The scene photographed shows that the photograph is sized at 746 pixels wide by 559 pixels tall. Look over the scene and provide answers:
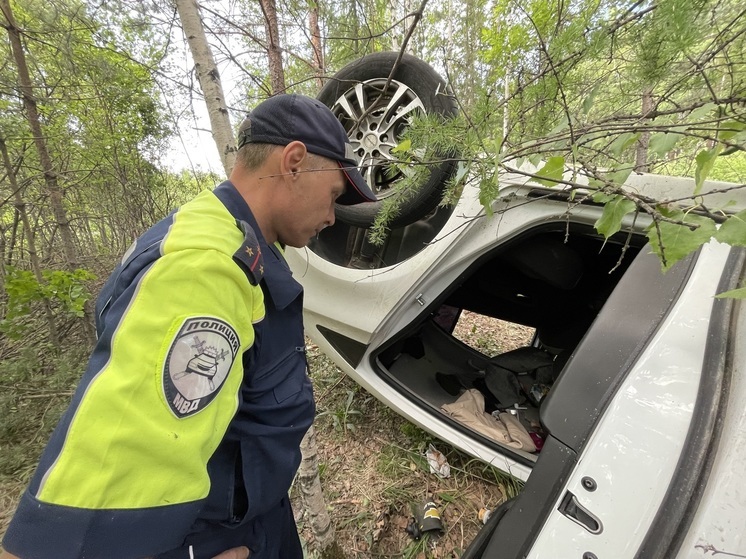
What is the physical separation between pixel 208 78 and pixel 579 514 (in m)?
1.93

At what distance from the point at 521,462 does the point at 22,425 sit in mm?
3896

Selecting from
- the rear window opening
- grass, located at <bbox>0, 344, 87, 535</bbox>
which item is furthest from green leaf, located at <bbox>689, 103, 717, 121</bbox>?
grass, located at <bbox>0, 344, 87, 535</bbox>

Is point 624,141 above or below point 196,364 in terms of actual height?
above

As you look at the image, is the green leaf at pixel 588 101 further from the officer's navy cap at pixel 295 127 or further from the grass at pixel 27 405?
the grass at pixel 27 405

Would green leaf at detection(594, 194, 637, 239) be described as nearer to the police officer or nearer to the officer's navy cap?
the officer's navy cap

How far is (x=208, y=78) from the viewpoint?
1.34 meters

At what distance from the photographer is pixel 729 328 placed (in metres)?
0.92

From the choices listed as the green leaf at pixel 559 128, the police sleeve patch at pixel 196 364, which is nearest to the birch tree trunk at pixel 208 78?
the police sleeve patch at pixel 196 364

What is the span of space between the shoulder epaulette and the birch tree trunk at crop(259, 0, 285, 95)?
4.13ft

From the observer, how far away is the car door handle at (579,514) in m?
0.83

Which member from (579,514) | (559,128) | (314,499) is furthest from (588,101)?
(314,499)

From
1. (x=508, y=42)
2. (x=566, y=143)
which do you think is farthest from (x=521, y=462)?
(x=508, y=42)

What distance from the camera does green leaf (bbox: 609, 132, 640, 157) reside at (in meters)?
0.78

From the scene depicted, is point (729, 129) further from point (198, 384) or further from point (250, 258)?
point (198, 384)
